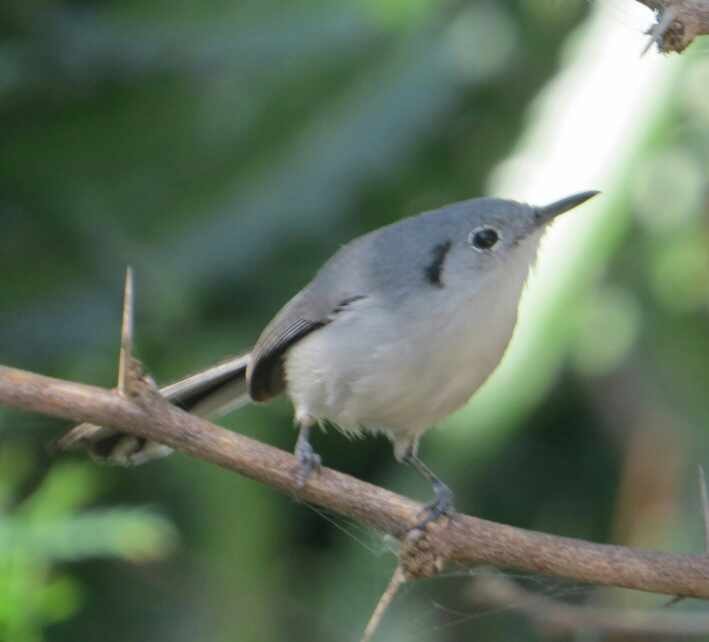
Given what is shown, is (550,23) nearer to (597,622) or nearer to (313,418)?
(313,418)

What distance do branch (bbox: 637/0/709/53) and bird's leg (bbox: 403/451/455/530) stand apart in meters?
0.94

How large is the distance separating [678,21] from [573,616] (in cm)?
163

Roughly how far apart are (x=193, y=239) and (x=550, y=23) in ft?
4.46

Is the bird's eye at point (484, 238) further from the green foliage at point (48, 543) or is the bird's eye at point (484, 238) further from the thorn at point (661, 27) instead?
the thorn at point (661, 27)

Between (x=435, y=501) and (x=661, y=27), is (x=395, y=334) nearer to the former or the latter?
(x=435, y=501)

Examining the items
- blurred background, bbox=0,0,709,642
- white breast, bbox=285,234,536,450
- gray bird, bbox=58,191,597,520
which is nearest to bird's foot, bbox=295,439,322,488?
gray bird, bbox=58,191,597,520

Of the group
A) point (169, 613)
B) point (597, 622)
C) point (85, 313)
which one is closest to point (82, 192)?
point (85, 313)

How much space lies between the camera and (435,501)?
2885mm

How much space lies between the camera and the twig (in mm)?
3172

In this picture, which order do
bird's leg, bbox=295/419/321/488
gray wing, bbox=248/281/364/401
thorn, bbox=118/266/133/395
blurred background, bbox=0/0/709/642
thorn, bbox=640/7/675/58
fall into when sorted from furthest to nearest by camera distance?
blurred background, bbox=0/0/709/642 < gray wing, bbox=248/281/364/401 < bird's leg, bbox=295/419/321/488 < thorn, bbox=118/266/133/395 < thorn, bbox=640/7/675/58

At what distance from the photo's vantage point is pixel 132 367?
2.45 metres

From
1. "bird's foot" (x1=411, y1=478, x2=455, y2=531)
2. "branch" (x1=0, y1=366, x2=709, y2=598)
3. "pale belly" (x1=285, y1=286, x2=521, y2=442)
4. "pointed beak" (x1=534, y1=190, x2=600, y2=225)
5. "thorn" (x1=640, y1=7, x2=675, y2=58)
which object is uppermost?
"pointed beak" (x1=534, y1=190, x2=600, y2=225)

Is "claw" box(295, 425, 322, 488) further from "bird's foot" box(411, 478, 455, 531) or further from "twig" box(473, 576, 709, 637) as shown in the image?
"twig" box(473, 576, 709, 637)

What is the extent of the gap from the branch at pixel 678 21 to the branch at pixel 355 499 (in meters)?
0.90
